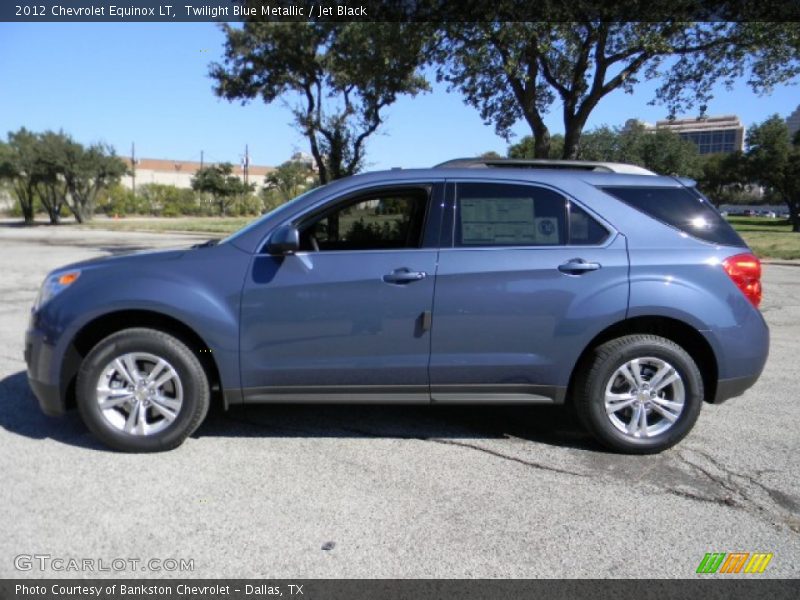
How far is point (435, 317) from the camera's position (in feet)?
12.7

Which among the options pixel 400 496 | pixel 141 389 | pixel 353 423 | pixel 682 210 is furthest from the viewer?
pixel 353 423

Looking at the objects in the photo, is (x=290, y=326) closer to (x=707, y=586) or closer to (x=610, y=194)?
(x=610, y=194)

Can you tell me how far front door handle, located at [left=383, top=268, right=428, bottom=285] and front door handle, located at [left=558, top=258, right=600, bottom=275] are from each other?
874 millimetres

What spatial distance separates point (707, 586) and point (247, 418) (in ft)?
10.4

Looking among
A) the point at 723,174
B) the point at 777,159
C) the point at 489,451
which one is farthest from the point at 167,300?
the point at 723,174

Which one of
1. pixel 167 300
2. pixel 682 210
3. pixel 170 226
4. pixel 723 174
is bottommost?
pixel 167 300

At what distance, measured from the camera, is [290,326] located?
12.6 ft

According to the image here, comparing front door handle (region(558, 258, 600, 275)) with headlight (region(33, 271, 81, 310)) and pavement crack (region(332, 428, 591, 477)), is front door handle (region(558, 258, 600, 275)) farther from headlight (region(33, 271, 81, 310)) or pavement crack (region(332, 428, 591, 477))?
headlight (region(33, 271, 81, 310))

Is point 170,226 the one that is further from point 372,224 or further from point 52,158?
point 372,224

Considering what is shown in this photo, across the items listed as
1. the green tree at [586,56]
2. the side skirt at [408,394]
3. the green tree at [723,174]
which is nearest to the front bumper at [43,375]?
the side skirt at [408,394]

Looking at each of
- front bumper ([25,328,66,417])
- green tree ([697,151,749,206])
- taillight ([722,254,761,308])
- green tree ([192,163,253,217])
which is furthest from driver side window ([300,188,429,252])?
green tree ([192,163,253,217])

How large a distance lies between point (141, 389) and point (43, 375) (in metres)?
0.61

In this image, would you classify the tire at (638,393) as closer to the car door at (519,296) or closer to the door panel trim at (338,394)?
the car door at (519,296)

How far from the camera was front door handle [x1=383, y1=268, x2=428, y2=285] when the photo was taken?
12.6ft
